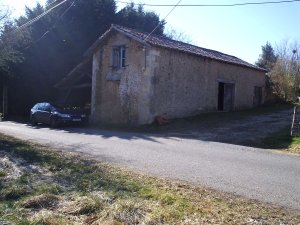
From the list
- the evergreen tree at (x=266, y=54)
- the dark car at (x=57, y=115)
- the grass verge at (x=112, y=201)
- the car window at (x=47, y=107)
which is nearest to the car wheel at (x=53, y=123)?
the dark car at (x=57, y=115)

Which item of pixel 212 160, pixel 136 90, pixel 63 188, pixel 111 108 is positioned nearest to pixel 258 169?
pixel 212 160

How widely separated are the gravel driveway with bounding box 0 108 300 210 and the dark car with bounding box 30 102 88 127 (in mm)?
6816

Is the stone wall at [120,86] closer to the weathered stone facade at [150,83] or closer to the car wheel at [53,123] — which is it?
the weathered stone facade at [150,83]

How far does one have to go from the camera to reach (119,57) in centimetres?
2448

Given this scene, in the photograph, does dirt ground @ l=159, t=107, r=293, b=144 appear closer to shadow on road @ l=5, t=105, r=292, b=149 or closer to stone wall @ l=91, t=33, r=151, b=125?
shadow on road @ l=5, t=105, r=292, b=149

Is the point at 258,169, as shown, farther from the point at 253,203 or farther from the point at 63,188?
the point at 63,188

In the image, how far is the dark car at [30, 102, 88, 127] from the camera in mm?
23516

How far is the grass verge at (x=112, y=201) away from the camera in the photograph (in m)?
5.96

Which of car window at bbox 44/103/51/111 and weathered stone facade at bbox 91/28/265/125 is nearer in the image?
weathered stone facade at bbox 91/28/265/125

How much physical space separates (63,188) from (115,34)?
18.0 metres

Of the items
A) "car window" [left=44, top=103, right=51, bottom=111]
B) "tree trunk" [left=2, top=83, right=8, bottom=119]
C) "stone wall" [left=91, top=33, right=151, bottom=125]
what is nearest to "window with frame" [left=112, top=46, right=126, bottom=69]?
"stone wall" [left=91, top=33, right=151, bottom=125]

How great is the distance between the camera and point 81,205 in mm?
6438

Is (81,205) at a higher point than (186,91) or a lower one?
lower

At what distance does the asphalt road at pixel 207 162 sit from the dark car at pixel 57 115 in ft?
23.1
